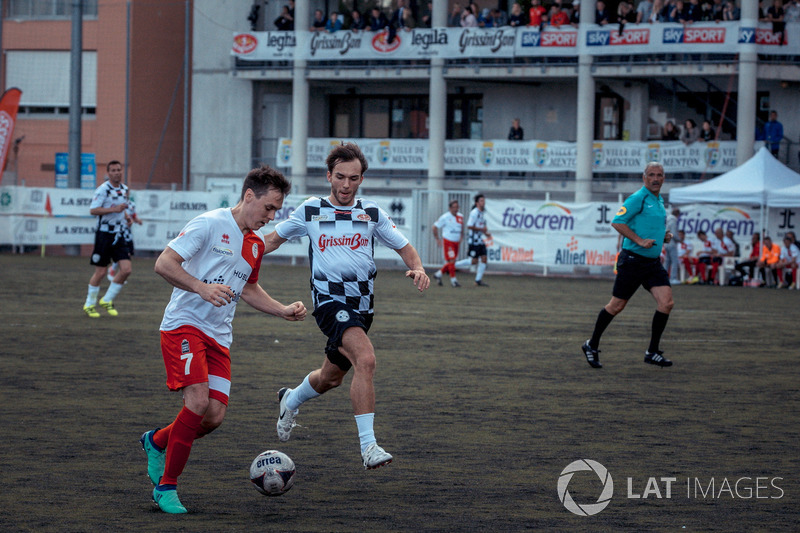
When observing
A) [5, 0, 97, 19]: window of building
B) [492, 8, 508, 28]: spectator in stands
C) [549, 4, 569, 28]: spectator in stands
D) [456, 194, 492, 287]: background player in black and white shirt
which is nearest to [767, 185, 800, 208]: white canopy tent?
[456, 194, 492, 287]: background player in black and white shirt

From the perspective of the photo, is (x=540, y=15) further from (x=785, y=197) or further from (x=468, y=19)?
(x=785, y=197)

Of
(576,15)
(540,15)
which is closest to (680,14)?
(576,15)

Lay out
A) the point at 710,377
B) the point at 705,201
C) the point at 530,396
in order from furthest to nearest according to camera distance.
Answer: the point at 705,201
the point at 710,377
the point at 530,396

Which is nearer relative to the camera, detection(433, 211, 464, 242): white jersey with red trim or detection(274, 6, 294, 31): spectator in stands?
detection(433, 211, 464, 242): white jersey with red trim

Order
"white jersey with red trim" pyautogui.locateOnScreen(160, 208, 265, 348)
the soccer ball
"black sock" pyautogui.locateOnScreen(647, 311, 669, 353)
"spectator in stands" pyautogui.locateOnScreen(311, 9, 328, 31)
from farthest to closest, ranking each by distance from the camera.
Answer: "spectator in stands" pyautogui.locateOnScreen(311, 9, 328, 31) < "black sock" pyautogui.locateOnScreen(647, 311, 669, 353) < the soccer ball < "white jersey with red trim" pyautogui.locateOnScreen(160, 208, 265, 348)

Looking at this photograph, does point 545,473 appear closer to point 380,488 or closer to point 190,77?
point 380,488

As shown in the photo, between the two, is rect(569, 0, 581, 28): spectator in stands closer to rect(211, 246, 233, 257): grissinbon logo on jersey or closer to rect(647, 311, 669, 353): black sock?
rect(647, 311, 669, 353): black sock

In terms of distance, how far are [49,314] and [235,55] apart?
26.2 m

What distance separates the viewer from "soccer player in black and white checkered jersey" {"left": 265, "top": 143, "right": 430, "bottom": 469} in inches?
282

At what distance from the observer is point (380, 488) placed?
260 inches

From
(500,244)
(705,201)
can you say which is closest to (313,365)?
(705,201)

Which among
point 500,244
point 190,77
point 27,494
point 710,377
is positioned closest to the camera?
point 27,494

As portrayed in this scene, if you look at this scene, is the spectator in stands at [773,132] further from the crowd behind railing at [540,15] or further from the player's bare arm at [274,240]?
the player's bare arm at [274,240]

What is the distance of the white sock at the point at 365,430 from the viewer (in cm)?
674
